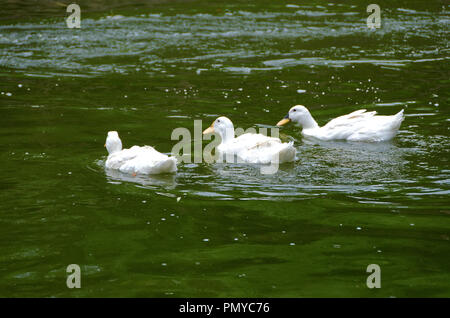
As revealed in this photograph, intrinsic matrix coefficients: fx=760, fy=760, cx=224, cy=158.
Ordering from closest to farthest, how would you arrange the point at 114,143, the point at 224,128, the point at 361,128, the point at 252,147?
the point at 114,143 < the point at 252,147 < the point at 224,128 < the point at 361,128

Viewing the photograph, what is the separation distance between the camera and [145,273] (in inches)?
268

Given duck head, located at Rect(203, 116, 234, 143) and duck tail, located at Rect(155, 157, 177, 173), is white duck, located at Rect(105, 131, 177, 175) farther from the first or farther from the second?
duck head, located at Rect(203, 116, 234, 143)

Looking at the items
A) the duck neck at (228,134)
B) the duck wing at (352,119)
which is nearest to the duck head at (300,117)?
the duck wing at (352,119)

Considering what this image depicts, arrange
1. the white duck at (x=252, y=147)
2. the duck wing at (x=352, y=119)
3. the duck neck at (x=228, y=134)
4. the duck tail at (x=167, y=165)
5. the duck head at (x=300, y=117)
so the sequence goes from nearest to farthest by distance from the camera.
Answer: the duck tail at (x=167, y=165) < the white duck at (x=252, y=147) < the duck neck at (x=228, y=134) < the duck wing at (x=352, y=119) < the duck head at (x=300, y=117)

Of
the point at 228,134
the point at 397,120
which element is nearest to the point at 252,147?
the point at 228,134

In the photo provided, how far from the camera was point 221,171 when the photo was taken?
10.0m

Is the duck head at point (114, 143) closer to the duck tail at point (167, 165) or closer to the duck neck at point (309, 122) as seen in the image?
the duck tail at point (167, 165)

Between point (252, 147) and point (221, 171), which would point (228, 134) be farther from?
point (221, 171)

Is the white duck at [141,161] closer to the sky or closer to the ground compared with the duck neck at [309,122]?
closer to the ground

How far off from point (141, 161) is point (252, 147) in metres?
1.64

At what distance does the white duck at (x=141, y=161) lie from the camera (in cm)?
957

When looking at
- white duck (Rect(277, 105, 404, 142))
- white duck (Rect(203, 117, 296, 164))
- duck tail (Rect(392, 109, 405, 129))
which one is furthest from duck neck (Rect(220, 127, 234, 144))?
duck tail (Rect(392, 109, 405, 129))

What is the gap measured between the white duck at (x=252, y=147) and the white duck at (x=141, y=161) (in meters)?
1.21

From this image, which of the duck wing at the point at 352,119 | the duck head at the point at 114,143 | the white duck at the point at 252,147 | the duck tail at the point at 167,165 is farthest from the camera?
the duck wing at the point at 352,119
